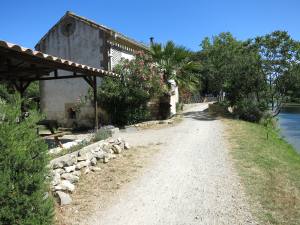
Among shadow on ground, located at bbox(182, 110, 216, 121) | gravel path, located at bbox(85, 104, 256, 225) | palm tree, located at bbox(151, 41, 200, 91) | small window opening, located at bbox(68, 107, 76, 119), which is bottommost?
gravel path, located at bbox(85, 104, 256, 225)

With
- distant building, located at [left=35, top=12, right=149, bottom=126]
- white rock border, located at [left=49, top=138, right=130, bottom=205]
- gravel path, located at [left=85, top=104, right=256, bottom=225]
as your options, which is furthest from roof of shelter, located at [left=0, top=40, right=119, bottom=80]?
distant building, located at [left=35, top=12, right=149, bottom=126]

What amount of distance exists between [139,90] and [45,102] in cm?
649

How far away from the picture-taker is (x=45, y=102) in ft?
59.8

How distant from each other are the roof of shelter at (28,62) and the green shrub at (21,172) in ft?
9.17

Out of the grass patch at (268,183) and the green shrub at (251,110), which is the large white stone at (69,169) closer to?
the grass patch at (268,183)

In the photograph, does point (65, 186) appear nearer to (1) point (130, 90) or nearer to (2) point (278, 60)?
(1) point (130, 90)

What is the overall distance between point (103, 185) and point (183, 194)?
180 cm

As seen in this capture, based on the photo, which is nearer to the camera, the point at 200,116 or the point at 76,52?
the point at 76,52

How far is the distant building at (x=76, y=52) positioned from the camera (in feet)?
52.9

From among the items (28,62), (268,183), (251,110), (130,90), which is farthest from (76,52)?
(268,183)

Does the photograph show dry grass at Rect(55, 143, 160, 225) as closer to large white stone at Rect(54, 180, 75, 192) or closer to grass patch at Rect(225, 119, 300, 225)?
large white stone at Rect(54, 180, 75, 192)

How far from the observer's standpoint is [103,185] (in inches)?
268

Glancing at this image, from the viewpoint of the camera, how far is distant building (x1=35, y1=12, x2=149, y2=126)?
16.1 metres

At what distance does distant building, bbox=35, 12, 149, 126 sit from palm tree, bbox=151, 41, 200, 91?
179cm
